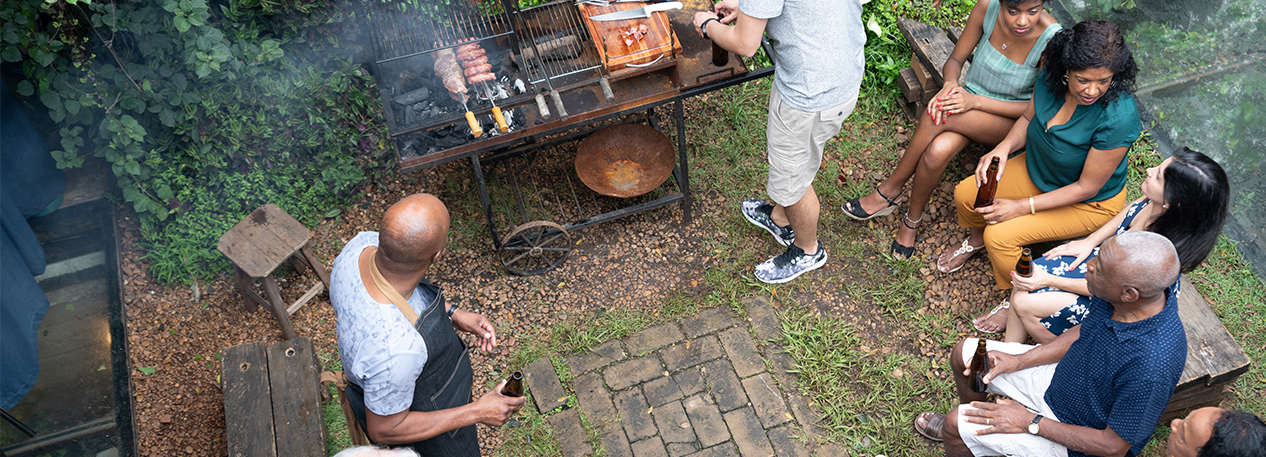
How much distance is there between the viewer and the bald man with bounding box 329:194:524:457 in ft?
8.91

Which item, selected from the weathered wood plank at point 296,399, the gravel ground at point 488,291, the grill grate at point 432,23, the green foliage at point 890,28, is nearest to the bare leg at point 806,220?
the gravel ground at point 488,291

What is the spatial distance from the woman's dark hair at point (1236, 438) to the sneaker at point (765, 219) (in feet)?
8.58

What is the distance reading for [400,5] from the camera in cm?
473

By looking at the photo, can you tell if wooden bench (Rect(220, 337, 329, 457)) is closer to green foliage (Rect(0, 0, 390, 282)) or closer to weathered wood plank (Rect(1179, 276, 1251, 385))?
green foliage (Rect(0, 0, 390, 282))

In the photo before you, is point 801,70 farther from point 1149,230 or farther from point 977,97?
point 1149,230

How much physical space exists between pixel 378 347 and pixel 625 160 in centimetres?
270

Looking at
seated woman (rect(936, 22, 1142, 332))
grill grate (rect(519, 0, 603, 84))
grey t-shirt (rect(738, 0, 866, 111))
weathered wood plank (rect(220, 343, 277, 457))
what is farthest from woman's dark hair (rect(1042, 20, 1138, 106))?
weathered wood plank (rect(220, 343, 277, 457))

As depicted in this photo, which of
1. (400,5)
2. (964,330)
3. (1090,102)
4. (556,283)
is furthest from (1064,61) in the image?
(400,5)

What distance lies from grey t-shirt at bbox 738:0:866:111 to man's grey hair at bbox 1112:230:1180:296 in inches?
62.9

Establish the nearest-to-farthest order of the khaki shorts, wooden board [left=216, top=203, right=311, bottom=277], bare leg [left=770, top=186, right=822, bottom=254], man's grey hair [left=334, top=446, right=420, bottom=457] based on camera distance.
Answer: man's grey hair [left=334, top=446, right=420, bottom=457], the khaki shorts, wooden board [left=216, top=203, right=311, bottom=277], bare leg [left=770, top=186, right=822, bottom=254]

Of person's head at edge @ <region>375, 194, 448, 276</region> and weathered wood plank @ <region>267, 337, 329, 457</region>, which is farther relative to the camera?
weathered wood plank @ <region>267, 337, 329, 457</region>

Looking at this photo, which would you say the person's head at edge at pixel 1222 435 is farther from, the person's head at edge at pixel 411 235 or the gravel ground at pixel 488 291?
the person's head at edge at pixel 411 235

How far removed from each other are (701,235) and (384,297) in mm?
2828

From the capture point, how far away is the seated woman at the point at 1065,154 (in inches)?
146
